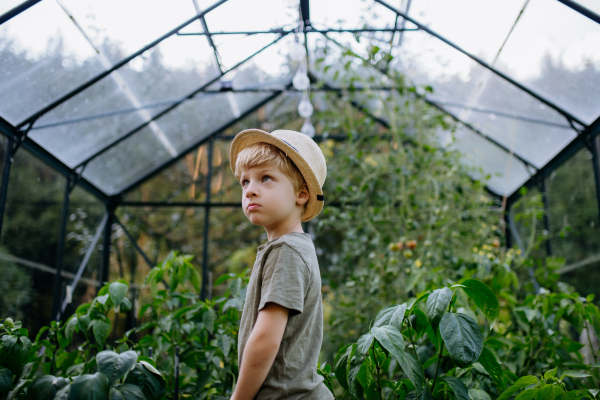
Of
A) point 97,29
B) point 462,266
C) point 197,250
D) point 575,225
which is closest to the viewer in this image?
point 462,266

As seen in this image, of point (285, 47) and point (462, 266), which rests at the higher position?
point (285, 47)

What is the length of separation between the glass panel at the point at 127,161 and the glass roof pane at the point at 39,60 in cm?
122

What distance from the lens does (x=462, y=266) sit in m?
2.63

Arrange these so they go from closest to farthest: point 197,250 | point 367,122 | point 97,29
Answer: point 97,29, point 367,122, point 197,250

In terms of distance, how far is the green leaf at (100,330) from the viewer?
1.43 meters

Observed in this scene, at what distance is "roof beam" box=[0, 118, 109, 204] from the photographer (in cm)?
303

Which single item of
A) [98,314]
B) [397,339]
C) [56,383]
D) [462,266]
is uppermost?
[462,266]

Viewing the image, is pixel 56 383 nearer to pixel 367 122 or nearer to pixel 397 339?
pixel 397 339

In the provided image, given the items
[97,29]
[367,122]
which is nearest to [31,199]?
[97,29]

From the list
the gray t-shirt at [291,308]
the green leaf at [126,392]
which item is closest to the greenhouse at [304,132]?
the green leaf at [126,392]

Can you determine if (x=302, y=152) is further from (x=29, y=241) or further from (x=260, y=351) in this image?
(x=29, y=241)

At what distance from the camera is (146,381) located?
3.73 ft

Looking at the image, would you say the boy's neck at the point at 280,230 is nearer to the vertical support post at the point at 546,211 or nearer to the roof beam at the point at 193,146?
the vertical support post at the point at 546,211

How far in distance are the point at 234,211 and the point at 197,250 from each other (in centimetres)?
67
